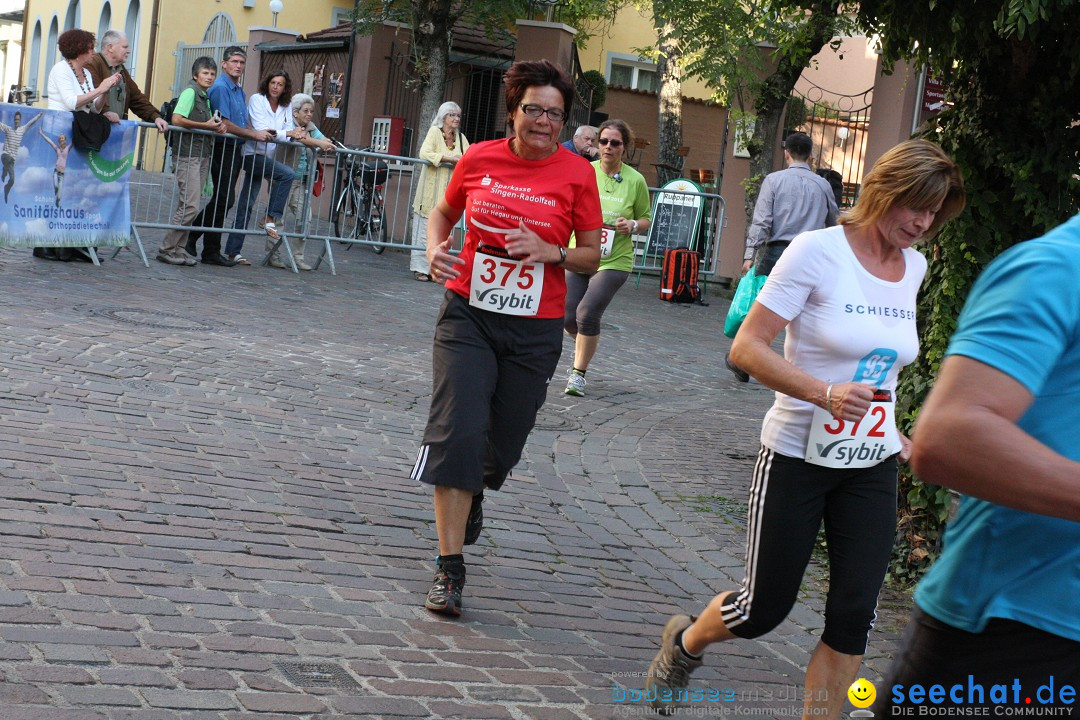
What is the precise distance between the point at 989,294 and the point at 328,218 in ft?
48.0

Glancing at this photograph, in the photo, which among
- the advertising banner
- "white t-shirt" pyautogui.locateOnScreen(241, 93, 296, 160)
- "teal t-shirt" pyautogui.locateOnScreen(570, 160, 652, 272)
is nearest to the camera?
"teal t-shirt" pyautogui.locateOnScreen(570, 160, 652, 272)

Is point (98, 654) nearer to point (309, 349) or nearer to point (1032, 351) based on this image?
point (1032, 351)

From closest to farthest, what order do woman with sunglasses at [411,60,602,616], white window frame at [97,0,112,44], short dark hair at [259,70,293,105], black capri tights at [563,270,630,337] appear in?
woman with sunglasses at [411,60,602,616] → black capri tights at [563,270,630,337] → short dark hair at [259,70,293,105] → white window frame at [97,0,112,44]

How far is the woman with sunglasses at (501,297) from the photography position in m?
4.95

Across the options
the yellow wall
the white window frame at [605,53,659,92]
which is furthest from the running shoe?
the white window frame at [605,53,659,92]

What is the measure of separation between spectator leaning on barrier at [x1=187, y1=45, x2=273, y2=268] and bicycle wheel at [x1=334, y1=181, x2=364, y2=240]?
6.53 feet

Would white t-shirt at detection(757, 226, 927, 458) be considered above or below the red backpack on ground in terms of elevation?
above

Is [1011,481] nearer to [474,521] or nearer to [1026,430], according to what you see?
[1026,430]

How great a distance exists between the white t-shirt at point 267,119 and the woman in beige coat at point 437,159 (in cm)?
162

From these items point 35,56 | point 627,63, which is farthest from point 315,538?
point 35,56

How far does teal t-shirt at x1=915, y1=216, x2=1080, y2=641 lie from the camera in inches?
79.4

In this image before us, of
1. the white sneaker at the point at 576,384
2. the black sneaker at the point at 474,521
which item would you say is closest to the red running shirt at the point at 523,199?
the black sneaker at the point at 474,521

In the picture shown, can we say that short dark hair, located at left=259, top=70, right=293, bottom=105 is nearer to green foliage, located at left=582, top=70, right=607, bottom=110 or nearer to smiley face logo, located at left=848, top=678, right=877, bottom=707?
smiley face logo, located at left=848, top=678, right=877, bottom=707

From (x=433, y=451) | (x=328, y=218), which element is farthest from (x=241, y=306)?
(x=433, y=451)
